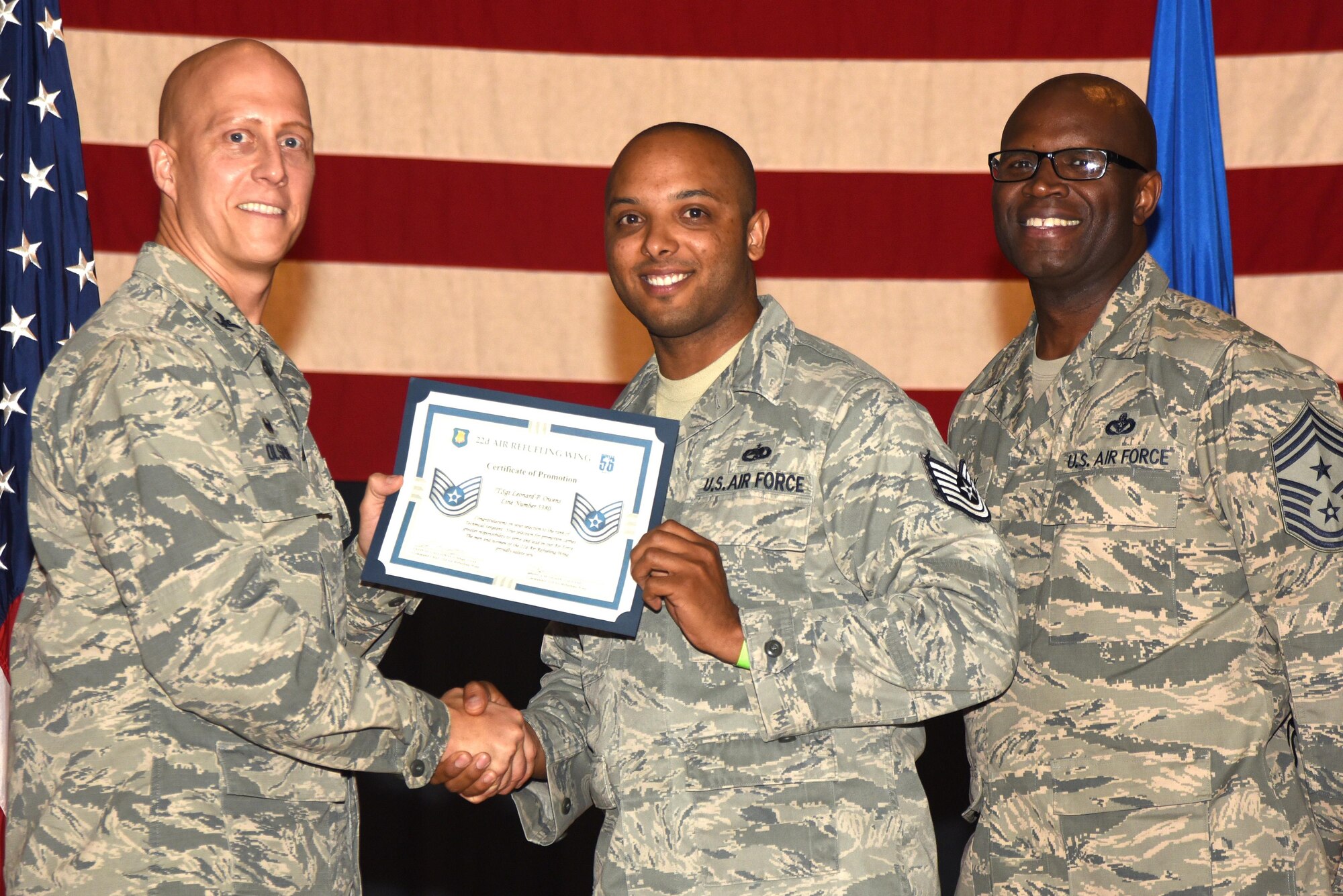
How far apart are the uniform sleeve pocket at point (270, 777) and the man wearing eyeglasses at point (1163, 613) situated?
4.28ft

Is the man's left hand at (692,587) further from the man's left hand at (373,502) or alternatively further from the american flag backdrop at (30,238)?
the american flag backdrop at (30,238)

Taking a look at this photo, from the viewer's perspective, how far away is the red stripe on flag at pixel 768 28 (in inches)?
155

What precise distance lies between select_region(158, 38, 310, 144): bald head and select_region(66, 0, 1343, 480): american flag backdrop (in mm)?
1600

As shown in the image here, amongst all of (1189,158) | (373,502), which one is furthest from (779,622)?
(1189,158)

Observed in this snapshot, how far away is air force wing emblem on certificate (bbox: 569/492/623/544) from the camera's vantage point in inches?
84.7

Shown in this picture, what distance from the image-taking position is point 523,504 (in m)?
2.22

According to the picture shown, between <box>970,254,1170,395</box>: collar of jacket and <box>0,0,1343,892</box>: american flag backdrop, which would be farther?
<box>0,0,1343,892</box>: american flag backdrop

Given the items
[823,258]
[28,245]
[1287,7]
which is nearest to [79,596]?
[28,245]

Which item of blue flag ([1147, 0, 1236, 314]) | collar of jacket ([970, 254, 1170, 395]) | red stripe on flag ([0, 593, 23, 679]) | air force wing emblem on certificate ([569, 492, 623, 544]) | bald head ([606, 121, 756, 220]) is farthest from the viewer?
blue flag ([1147, 0, 1236, 314])

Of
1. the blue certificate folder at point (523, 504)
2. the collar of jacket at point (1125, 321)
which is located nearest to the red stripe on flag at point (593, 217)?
the collar of jacket at point (1125, 321)

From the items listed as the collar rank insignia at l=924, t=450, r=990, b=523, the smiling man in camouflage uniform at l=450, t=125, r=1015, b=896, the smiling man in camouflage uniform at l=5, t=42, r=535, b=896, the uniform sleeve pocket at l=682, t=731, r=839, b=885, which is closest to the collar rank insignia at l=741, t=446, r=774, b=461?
the smiling man in camouflage uniform at l=450, t=125, r=1015, b=896

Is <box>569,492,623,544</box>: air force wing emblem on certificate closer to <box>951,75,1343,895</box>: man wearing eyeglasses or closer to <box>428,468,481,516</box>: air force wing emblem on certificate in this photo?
<box>428,468,481,516</box>: air force wing emblem on certificate

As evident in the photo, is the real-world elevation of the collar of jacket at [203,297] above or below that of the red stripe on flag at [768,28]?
below

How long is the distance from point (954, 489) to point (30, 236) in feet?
8.62
